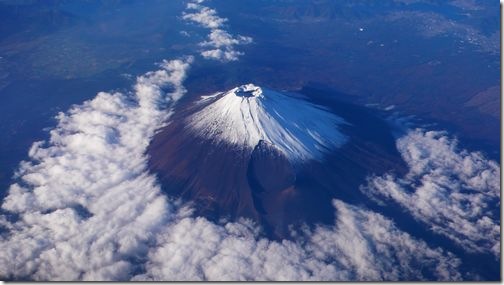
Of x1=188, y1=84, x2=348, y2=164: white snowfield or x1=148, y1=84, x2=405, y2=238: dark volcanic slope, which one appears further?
x1=188, y1=84, x2=348, y2=164: white snowfield

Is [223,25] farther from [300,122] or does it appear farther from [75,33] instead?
[300,122]

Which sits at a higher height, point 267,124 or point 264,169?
point 267,124

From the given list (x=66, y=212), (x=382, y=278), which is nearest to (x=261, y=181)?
(x=382, y=278)

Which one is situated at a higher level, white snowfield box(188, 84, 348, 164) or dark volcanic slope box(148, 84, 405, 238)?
white snowfield box(188, 84, 348, 164)

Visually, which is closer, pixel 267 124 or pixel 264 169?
pixel 264 169
